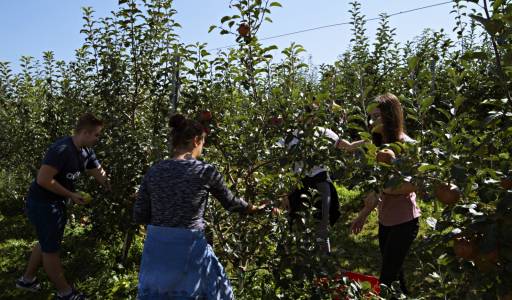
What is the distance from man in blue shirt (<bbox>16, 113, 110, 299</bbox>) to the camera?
11.8 feet

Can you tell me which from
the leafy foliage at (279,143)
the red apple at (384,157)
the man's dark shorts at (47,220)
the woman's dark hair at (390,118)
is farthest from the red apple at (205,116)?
the red apple at (384,157)

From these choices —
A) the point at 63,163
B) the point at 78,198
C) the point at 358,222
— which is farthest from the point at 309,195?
the point at 63,163

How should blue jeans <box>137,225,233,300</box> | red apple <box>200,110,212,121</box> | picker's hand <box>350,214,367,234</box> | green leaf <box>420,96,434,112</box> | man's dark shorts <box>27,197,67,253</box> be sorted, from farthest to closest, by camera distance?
man's dark shorts <box>27,197,67,253</box>
picker's hand <box>350,214,367,234</box>
red apple <box>200,110,212,121</box>
blue jeans <box>137,225,233,300</box>
green leaf <box>420,96,434,112</box>

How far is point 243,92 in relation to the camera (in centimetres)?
369

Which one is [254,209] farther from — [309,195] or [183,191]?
[309,195]

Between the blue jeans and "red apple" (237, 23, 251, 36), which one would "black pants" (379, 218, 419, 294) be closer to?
the blue jeans

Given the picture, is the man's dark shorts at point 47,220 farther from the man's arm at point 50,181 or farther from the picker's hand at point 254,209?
the picker's hand at point 254,209

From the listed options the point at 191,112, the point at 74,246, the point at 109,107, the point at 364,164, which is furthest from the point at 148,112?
the point at 364,164

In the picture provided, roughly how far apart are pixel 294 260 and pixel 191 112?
1.65 m

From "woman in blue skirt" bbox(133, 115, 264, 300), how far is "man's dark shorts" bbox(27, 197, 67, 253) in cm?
151

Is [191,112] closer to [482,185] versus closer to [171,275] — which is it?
[171,275]

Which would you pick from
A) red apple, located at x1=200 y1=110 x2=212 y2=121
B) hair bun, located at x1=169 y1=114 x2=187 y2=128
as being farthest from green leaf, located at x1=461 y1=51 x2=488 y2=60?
red apple, located at x1=200 y1=110 x2=212 y2=121

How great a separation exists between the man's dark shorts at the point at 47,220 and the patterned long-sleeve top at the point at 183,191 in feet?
5.12

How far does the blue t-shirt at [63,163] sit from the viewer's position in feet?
11.8
